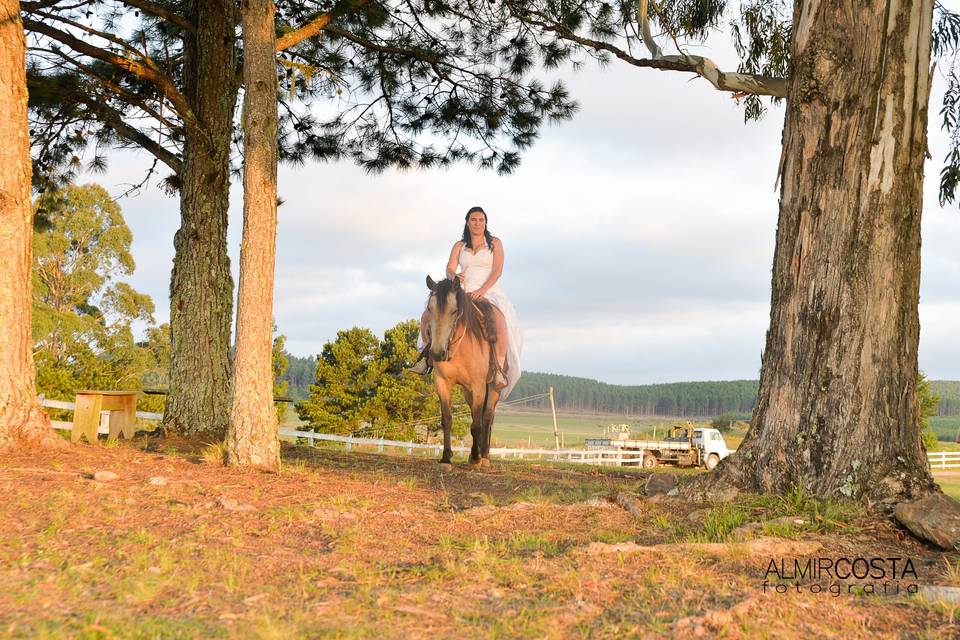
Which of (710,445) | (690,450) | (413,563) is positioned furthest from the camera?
(690,450)

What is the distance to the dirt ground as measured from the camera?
2.95m

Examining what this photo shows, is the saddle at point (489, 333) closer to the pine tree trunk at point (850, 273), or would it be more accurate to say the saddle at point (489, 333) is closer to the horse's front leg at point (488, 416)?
the horse's front leg at point (488, 416)

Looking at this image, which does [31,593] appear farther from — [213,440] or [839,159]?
[213,440]

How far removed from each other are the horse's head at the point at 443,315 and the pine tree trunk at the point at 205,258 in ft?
9.76

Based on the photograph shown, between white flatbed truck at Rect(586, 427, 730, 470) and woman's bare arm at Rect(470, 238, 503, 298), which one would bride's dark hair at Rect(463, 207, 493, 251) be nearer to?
woman's bare arm at Rect(470, 238, 503, 298)

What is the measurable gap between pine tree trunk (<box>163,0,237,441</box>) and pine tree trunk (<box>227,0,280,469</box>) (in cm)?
249

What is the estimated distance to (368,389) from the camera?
132 ft

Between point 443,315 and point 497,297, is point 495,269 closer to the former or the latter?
point 497,297

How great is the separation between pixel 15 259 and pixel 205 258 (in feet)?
8.90

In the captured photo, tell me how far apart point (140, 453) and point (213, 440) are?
154 centimetres

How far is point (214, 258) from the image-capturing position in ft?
32.4

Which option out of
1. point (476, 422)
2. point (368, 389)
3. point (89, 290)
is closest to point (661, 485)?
point (476, 422)

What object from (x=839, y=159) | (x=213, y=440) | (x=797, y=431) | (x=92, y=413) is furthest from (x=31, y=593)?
(x=92, y=413)

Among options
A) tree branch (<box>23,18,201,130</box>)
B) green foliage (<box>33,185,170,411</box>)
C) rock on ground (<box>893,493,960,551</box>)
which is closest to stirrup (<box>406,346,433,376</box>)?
tree branch (<box>23,18,201,130</box>)
